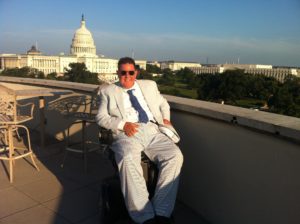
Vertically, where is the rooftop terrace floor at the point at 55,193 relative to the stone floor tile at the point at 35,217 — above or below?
above

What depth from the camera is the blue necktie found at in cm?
278

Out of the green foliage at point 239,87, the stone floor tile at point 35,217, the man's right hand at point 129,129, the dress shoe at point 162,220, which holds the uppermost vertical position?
the man's right hand at point 129,129

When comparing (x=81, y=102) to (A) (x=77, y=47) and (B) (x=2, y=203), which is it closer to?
(B) (x=2, y=203)

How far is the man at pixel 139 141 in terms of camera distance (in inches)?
86.8

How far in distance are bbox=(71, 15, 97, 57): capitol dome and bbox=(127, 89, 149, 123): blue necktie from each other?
89.8 meters

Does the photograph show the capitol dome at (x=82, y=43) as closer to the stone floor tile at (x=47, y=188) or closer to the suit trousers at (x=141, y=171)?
the stone floor tile at (x=47, y=188)

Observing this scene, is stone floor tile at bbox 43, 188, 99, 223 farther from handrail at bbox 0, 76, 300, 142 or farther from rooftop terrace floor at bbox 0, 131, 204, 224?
handrail at bbox 0, 76, 300, 142

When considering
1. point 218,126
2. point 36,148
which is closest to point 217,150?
point 218,126

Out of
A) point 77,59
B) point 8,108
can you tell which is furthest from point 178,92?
point 8,108

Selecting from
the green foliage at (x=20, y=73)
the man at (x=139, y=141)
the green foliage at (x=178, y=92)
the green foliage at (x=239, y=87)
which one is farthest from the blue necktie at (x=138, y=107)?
the green foliage at (x=20, y=73)

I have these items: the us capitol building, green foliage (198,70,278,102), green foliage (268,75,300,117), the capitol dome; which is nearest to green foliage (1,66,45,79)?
the us capitol building

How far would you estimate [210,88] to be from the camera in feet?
166

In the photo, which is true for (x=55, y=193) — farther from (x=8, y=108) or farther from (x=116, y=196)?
(x=8, y=108)

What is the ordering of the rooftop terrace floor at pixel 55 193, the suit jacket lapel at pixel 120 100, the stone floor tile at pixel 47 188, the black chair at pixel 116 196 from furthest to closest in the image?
the stone floor tile at pixel 47 188
the suit jacket lapel at pixel 120 100
the rooftop terrace floor at pixel 55 193
the black chair at pixel 116 196
